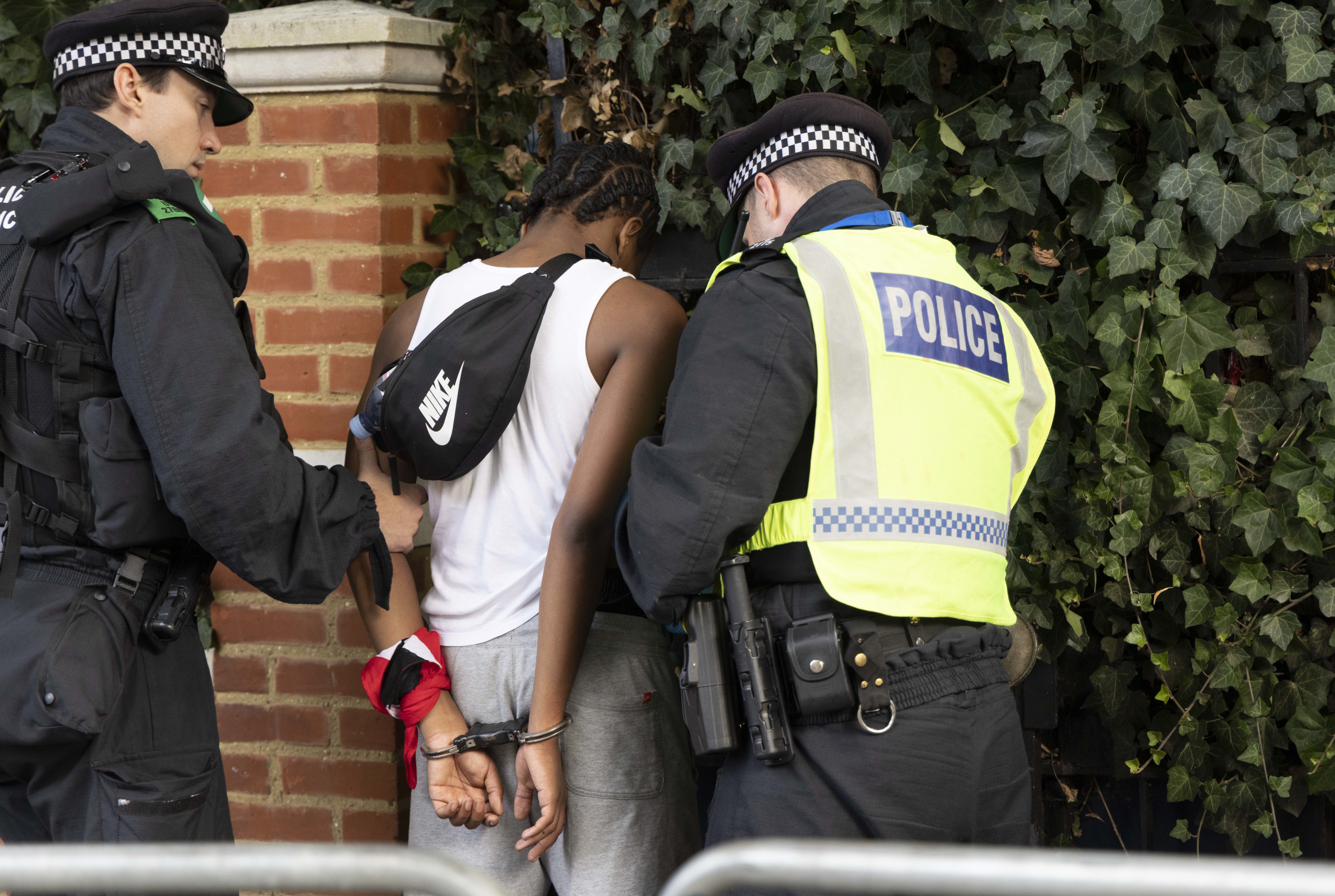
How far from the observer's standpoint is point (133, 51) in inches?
80.3

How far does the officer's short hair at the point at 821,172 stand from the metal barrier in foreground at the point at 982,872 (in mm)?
1357

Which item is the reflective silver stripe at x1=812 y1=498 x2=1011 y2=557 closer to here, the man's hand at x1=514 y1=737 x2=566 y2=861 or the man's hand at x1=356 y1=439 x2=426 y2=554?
the man's hand at x1=514 y1=737 x2=566 y2=861

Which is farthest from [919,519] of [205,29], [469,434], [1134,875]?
[205,29]

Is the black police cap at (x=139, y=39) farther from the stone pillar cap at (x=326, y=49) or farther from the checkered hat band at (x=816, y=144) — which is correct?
the checkered hat band at (x=816, y=144)

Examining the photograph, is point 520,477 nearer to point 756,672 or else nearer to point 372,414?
point 372,414

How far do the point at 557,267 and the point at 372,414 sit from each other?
43 centimetres

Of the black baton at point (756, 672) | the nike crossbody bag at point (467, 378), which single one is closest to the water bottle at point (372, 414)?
the nike crossbody bag at point (467, 378)

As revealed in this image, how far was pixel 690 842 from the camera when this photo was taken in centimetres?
222

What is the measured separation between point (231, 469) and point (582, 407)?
0.61 m

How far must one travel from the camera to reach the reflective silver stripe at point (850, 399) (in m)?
1.75

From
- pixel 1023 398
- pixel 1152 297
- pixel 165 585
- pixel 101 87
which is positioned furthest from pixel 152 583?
pixel 1152 297

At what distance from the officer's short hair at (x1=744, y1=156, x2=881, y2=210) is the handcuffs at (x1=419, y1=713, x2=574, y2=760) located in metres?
1.05

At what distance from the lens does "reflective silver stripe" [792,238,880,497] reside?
175cm

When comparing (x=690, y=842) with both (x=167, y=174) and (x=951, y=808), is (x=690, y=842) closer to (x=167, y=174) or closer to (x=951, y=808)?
(x=951, y=808)
